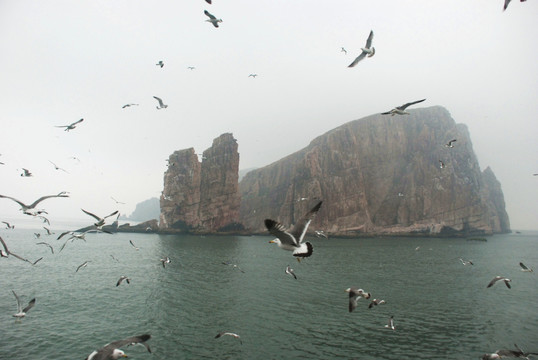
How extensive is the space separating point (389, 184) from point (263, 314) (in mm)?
123805

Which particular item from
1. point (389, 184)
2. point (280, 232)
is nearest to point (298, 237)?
point (280, 232)

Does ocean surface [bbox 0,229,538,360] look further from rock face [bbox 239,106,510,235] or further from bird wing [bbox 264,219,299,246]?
rock face [bbox 239,106,510,235]

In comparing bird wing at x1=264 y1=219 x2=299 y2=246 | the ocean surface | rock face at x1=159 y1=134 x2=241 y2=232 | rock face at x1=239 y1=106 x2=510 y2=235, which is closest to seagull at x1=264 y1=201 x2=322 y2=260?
bird wing at x1=264 y1=219 x2=299 y2=246

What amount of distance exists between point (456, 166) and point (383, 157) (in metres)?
29.4

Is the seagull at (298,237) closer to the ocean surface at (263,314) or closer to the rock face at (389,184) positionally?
the ocean surface at (263,314)

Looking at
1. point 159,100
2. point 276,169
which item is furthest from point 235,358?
point 276,169

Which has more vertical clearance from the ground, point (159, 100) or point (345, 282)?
point (159, 100)

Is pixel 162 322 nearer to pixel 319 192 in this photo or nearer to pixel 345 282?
pixel 345 282

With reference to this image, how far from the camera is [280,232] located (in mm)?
6586

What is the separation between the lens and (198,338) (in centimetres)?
1602

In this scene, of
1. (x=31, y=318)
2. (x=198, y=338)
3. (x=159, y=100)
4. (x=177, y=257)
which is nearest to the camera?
(x=198, y=338)

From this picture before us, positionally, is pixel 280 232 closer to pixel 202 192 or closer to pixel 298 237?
pixel 298 237

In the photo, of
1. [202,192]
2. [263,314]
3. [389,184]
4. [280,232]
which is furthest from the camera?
[389,184]

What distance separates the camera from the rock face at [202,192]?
3994 inches
